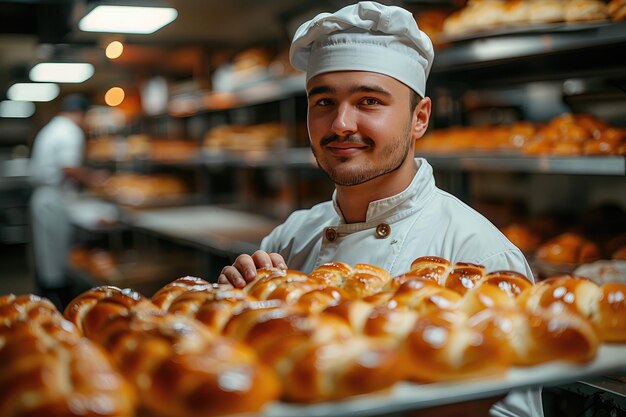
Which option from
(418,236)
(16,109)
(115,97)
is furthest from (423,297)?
(16,109)

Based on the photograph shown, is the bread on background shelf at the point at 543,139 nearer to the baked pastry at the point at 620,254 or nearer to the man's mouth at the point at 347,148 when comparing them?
the baked pastry at the point at 620,254

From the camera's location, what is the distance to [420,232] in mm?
1835

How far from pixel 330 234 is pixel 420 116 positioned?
18.4 inches

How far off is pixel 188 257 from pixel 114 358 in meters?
5.63

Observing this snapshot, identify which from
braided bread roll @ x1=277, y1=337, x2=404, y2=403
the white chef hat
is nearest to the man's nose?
the white chef hat

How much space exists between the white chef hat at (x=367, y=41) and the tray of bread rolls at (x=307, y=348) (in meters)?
0.80

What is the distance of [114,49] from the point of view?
673 centimetres

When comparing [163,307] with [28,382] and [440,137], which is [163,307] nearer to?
[28,382]

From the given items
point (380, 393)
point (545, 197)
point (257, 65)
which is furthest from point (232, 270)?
point (257, 65)

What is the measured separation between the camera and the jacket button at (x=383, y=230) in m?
1.84

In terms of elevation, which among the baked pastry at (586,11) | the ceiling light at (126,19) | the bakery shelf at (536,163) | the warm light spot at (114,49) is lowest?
the bakery shelf at (536,163)

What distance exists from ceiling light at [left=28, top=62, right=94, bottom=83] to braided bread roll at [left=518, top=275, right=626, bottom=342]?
6.21 meters

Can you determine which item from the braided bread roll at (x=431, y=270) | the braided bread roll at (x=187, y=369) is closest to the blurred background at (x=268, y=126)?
the braided bread roll at (x=431, y=270)

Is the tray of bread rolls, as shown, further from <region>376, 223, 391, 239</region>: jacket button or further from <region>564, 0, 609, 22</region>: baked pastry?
<region>564, 0, 609, 22</region>: baked pastry
